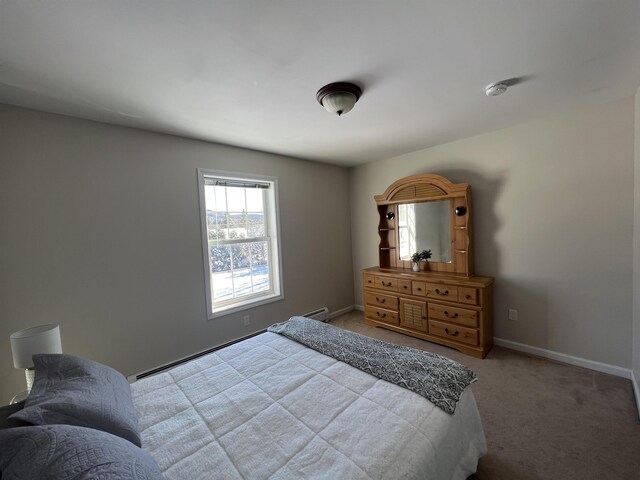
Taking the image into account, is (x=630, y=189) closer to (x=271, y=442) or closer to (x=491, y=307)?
(x=491, y=307)

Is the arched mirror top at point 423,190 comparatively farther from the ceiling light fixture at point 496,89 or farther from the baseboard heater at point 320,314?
the baseboard heater at point 320,314

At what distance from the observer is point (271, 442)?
3.59 feet

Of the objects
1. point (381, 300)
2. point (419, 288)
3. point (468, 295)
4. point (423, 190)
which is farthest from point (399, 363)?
point (423, 190)

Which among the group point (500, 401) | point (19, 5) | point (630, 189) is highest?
point (19, 5)

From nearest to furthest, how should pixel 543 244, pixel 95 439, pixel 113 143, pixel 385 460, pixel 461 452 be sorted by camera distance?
pixel 95 439, pixel 385 460, pixel 461 452, pixel 113 143, pixel 543 244

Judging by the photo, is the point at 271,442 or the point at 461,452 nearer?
the point at 271,442

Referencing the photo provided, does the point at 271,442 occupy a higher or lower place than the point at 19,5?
lower

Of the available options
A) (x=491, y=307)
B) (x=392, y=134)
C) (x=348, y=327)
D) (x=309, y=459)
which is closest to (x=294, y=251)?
(x=348, y=327)

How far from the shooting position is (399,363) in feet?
5.14

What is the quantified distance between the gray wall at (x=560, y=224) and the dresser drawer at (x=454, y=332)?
47 centimetres

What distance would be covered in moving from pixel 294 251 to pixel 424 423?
267cm

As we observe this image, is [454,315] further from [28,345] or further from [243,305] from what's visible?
[28,345]

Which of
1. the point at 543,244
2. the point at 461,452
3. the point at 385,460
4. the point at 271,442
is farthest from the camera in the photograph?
the point at 543,244

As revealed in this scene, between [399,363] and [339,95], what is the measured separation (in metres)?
1.79
